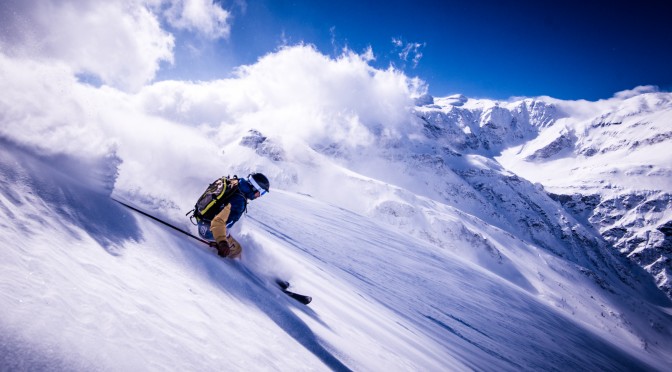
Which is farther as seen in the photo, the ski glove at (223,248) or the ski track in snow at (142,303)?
the ski glove at (223,248)

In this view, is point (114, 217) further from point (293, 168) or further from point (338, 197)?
point (293, 168)

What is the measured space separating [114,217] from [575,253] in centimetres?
24956

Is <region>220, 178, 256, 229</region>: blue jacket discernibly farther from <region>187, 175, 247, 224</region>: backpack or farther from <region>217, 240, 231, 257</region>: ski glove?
<region>217, 240, 231, 257</region>: ski glove

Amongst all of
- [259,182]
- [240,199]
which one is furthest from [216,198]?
[259,182]

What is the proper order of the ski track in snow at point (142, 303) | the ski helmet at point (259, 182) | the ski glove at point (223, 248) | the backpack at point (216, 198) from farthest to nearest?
the ski helmet at point (259, 182) < the backpack at point (216, 198) < the ski glove at point (223, 248) < the ski track in snow at point (142, 303)

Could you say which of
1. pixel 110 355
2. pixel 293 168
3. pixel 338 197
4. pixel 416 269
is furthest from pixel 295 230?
pixel 293 168

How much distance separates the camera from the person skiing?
5539 mm

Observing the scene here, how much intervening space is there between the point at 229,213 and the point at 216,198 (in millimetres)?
443

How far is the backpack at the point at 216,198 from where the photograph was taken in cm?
590

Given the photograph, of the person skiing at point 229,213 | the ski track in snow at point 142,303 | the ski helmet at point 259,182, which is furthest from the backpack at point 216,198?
the ski track in snow at point 142,303

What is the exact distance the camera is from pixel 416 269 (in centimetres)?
2244

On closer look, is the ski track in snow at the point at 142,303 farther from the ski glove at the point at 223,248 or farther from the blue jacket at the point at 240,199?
the blue jacket at the point at 240,199

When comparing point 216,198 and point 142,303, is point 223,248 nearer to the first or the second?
point 216,198

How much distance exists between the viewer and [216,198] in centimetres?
588
